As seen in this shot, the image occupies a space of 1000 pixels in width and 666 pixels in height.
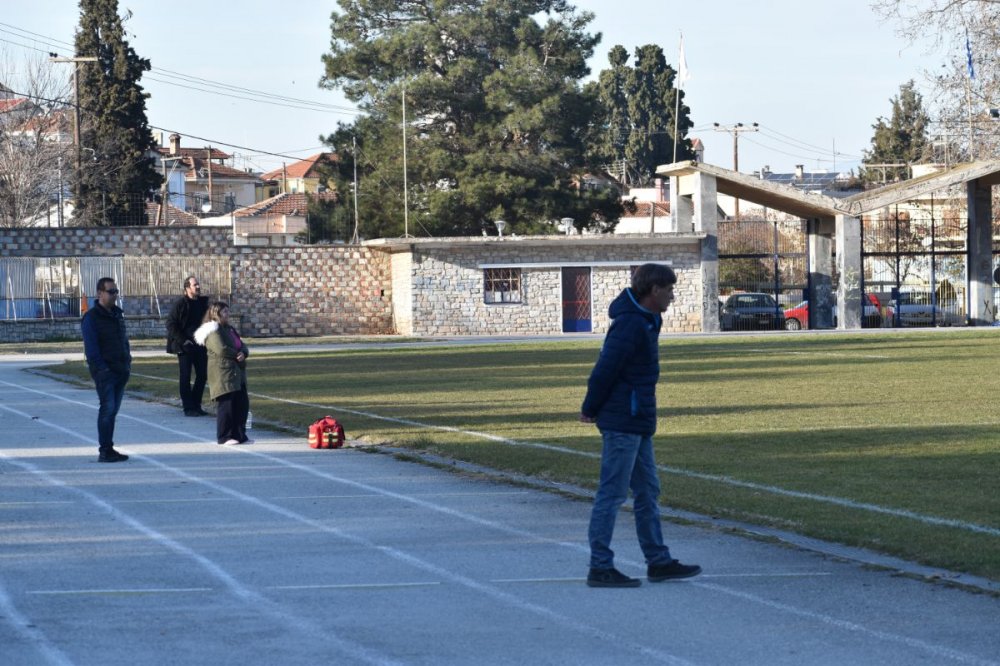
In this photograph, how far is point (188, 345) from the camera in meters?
19.8

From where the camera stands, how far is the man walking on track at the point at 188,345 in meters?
19.8

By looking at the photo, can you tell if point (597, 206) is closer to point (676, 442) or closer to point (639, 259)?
point (639, 259)

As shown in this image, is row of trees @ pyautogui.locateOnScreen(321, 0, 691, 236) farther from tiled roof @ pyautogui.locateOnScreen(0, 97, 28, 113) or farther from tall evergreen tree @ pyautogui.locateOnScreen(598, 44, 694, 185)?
tall evergreen tree @ pyautogui.locateOnScreen(598, 44, 694, 185)

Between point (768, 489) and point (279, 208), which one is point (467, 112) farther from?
point (768, 489)

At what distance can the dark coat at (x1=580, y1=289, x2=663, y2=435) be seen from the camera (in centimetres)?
826

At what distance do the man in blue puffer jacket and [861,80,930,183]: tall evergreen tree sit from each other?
9468cm

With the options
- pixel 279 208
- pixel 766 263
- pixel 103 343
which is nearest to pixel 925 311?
pixel 766 263

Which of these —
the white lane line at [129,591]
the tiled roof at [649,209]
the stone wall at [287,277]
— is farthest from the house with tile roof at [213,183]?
the white lane line at [129,591]

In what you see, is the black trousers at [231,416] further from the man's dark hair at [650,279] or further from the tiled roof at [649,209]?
the tiled roof at [649,209]

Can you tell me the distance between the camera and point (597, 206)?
65312 mm

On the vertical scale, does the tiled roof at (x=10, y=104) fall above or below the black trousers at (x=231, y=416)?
above

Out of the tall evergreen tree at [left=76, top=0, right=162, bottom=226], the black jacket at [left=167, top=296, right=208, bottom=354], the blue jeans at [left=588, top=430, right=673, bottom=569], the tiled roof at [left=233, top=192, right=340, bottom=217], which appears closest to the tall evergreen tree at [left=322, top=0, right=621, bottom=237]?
the tall evergreen tree at [left=76, top=0, right=162, bottom=226]

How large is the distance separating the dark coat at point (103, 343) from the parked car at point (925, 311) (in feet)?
141

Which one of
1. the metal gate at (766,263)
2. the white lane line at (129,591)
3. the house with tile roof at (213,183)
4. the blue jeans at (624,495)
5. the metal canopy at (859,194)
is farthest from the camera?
the house with tile roof at (213,183)
